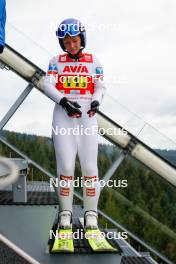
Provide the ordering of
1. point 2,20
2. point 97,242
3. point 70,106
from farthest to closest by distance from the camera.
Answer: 1. point 70,106
2. point 97,242
3. point 2,20

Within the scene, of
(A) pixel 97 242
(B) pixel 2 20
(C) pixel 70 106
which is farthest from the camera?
(C) pixel 70 106

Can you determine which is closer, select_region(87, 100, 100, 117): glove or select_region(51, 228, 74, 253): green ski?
select_region(51, 228, 74, 253): green ski

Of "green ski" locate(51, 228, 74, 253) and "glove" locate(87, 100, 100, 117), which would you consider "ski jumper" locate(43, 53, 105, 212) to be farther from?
"green ski" locate(51, 228, 74, 253)

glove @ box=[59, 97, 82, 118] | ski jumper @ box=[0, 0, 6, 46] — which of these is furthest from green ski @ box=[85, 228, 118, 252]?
ski jumper @ box=[0, 0, 6, 46]

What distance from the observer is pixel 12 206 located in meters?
3.60

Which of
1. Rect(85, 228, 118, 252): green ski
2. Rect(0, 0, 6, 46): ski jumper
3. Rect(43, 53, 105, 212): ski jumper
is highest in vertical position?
Rect(0, 0, 6, 46): ski jumper

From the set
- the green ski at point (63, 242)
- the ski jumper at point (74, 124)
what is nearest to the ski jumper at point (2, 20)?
the ski jumper at point (74, 124)

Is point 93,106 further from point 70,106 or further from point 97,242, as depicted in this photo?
point 97,242

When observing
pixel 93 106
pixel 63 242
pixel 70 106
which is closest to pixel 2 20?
pixel 70 106

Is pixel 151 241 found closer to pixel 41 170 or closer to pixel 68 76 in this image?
pixel 41 170

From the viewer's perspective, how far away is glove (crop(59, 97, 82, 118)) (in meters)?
3.16

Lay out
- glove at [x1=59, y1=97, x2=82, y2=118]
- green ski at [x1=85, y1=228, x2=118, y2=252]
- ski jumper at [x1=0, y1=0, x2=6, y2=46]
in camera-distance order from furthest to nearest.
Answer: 1. glove at [x1=59, y1=97, x2=82, y2=118]
2. green ski at [x1=85, y1=228, x2=118, y2=252]
3. ski jumper at [x1=0, y1=0, x2=6, y2=46]

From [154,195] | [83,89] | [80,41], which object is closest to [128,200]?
[154,195]

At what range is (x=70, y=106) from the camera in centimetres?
316
